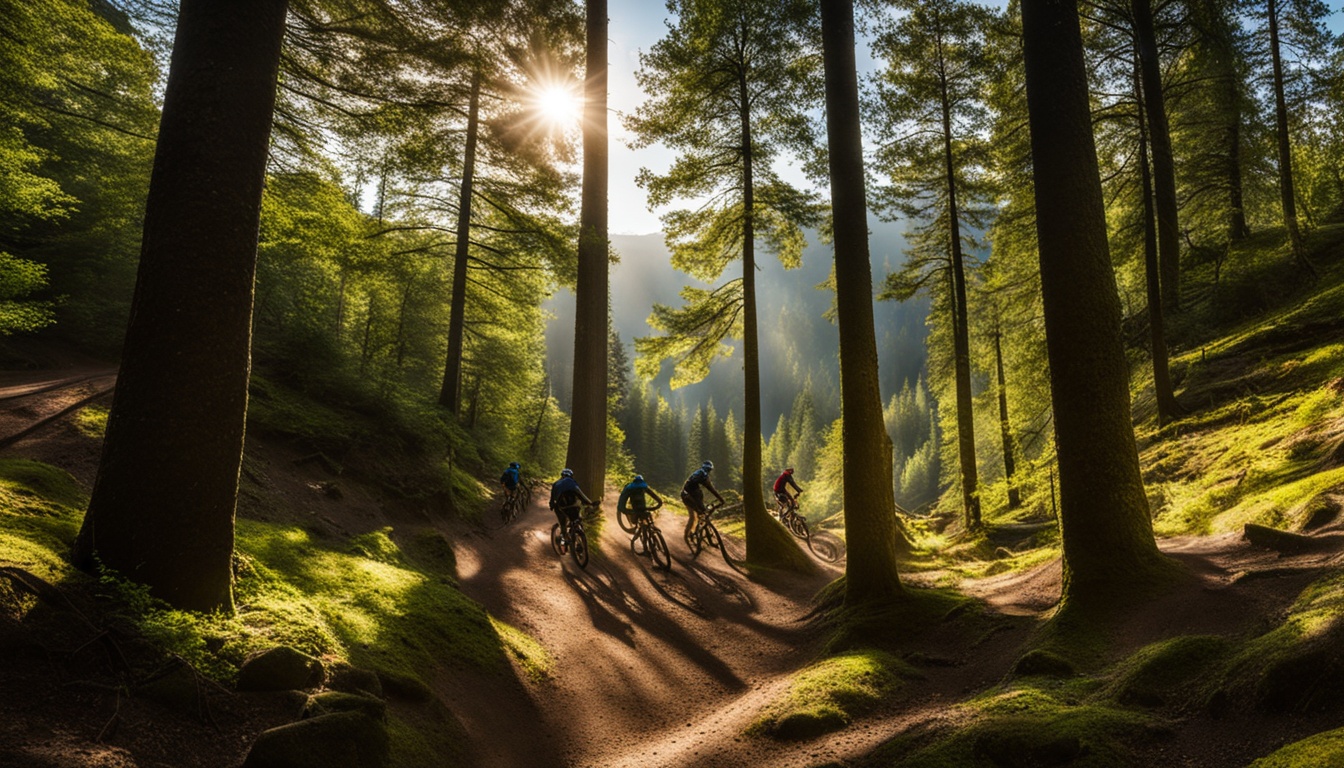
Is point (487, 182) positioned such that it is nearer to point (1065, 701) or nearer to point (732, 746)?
point (732, 746)

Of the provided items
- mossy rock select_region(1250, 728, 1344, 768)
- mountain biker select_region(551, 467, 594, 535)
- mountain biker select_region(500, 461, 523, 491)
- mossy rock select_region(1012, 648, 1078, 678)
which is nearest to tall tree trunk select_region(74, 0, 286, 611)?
mossy rock select_region(1250, 728, 1344, 768)

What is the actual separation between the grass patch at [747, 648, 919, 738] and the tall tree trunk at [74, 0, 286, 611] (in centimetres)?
469

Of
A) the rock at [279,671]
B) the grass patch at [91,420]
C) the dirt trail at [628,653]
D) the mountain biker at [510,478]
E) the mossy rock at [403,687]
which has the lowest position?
the dirt trail at [628,653]

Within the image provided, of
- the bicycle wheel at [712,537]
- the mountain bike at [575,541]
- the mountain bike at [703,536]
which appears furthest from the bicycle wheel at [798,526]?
the mountain bike at [575,541]

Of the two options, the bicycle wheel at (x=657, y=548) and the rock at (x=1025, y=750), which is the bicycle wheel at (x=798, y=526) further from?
the rock at (x=1025, y=750)

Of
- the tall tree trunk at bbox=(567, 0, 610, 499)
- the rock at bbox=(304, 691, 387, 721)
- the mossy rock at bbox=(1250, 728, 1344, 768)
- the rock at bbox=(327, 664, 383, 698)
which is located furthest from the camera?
the tall tree trunk at bbox=(567, 0, 610, 499)

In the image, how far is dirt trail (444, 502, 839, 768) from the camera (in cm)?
579

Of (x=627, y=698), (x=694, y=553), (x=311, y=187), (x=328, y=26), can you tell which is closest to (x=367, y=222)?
(x=311, y=187)

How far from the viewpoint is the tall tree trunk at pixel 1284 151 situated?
14836 millimetres

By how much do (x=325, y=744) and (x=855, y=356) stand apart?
24.8 ft

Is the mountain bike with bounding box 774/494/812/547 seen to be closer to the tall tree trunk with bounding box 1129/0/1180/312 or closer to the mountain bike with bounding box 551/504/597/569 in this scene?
the mountain bike with bounding box 551/504/597/569

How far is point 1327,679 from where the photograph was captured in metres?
3.01

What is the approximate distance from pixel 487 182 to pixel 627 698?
18331 mm

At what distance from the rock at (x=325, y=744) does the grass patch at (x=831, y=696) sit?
3177 millimetres
